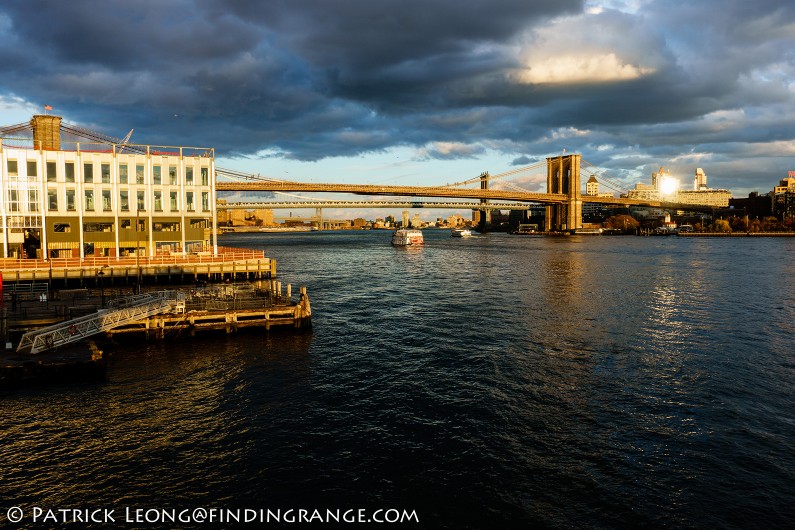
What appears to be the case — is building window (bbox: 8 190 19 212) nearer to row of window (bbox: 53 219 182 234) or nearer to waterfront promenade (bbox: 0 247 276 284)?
row of window (bbox: 53 219 182 234)

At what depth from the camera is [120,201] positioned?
189 feet

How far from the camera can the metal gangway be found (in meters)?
25.4

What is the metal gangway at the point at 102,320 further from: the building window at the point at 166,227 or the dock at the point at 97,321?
the building window at the point at 166,227

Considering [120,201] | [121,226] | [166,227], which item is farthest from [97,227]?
[166,227]

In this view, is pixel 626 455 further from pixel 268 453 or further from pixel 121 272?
pixel 121 272

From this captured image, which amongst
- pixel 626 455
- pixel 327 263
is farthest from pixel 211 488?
pixel 327 263

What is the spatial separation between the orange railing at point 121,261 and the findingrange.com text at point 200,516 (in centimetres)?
3280

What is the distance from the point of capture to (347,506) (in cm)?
1453

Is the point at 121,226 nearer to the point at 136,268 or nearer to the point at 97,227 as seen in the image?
the point at 97,227

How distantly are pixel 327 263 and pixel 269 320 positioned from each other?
59.4 metres

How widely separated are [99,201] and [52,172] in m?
5.23

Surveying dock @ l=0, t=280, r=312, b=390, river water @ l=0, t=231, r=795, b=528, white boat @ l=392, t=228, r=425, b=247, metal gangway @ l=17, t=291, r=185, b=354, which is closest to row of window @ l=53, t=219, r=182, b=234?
dock @ l=0, t=280, r=312, b=390

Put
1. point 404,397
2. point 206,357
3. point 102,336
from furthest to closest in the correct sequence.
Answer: point 102,336, point 206,357, point 404,397

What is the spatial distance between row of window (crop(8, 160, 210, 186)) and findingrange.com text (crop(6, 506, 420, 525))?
167ft
